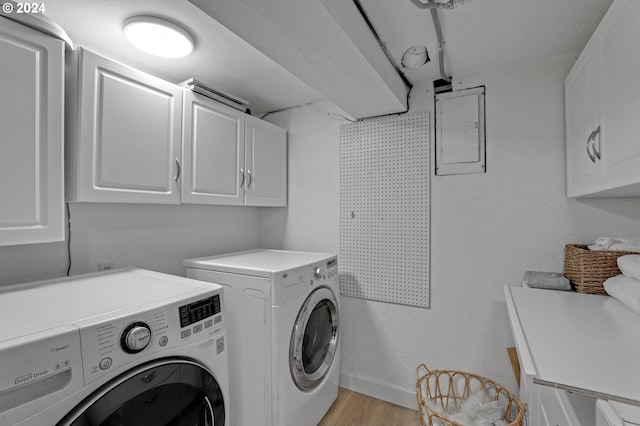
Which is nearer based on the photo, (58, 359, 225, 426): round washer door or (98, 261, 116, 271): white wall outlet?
(58, 359, 225, 426): round washer door

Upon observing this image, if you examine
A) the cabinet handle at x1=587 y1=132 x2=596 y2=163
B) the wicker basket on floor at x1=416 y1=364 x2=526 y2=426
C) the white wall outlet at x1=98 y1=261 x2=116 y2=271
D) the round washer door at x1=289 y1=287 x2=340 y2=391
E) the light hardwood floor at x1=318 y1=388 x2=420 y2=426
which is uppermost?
the cabinet handle at x1=587 y1=132 x2=596 y2=163

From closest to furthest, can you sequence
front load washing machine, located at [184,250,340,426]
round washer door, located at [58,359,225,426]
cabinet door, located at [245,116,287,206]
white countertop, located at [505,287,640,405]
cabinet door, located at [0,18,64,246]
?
white countertop, located at [505,287,640,405]
round washer door, located at [58,359,225,426]
cabinet door, located at [0,18,64,246]
front load washing machine, located at [184,250,340,426]
cabinet door, located at [245,116,287,206]

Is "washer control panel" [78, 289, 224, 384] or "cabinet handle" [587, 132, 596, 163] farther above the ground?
"cabinet handle" [587, 132, 596, 163]

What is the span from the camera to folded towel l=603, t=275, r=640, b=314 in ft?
3.43

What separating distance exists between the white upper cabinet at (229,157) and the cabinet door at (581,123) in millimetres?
1936

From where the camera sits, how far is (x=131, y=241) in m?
1.74

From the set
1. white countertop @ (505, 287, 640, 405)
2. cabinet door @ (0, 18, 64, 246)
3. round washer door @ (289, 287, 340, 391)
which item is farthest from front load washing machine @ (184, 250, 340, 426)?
white countertop @ (505, 287, 640, 405)

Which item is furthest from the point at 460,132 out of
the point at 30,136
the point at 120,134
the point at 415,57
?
the point at 30,136

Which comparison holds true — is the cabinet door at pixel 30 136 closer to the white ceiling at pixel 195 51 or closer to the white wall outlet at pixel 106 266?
the white ceiling at pixel 195 51

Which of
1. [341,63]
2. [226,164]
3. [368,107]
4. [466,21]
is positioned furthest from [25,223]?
[466,21]

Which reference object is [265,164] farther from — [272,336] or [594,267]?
[594,267]

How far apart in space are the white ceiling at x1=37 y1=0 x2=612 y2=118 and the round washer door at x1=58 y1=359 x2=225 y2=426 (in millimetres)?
1293

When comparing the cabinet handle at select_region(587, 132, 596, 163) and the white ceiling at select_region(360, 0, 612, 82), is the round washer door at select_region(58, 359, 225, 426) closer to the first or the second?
the white ceiling at select_region(360, 0, 612, 82)

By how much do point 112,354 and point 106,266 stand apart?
980mm
